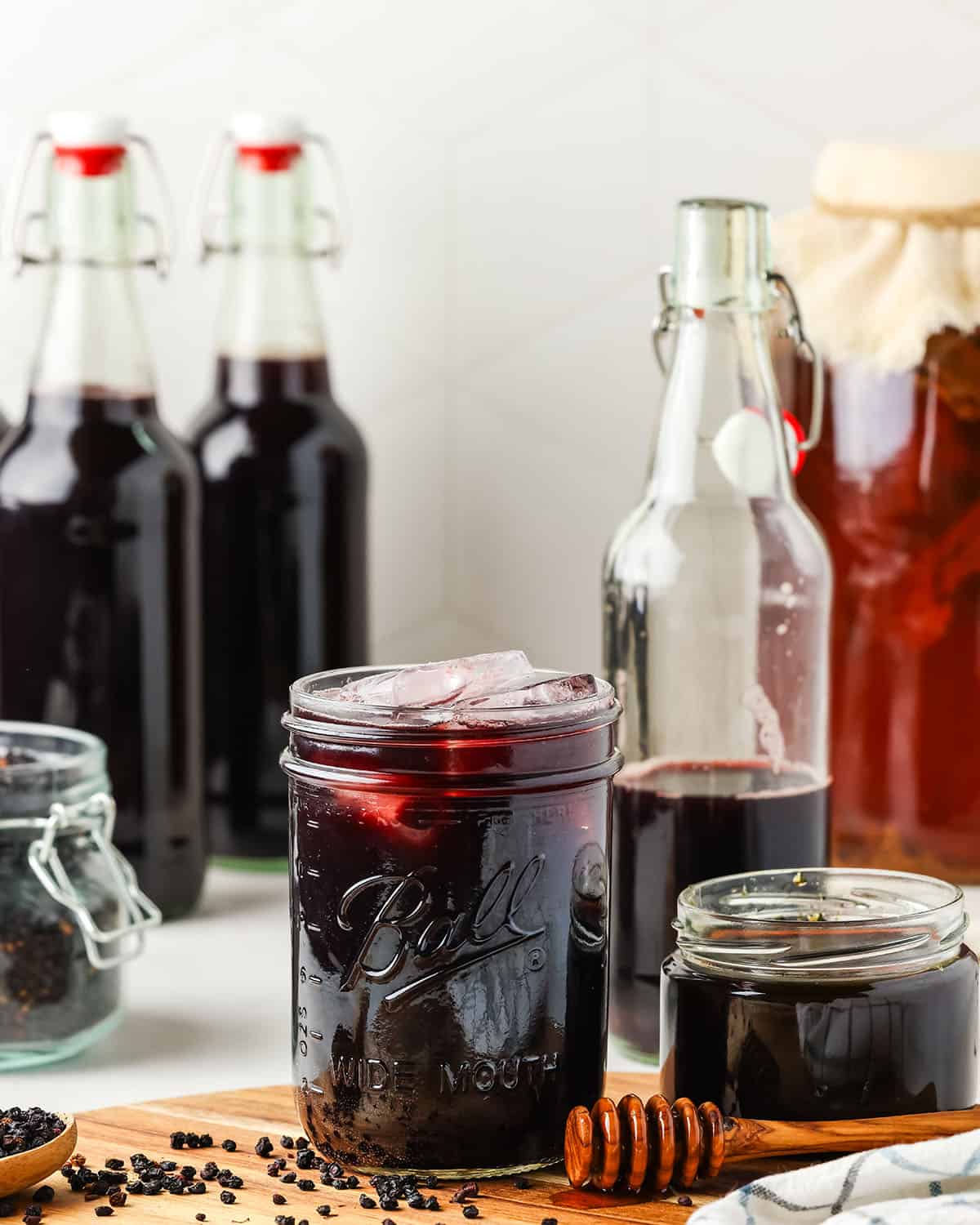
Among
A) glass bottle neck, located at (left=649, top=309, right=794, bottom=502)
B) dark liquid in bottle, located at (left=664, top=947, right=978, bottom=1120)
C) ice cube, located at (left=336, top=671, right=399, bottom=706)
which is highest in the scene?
glass bottle neck, located at (left=649, top=309, right=794, bottom=502)

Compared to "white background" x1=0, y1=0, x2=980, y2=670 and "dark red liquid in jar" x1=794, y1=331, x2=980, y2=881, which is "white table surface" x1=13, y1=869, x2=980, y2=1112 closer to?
"dark red liquid in jar" x1=794, y1=331, x2=980, y2=881

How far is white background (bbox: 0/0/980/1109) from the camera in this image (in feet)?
4.84

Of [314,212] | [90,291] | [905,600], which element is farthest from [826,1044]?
[314,212]

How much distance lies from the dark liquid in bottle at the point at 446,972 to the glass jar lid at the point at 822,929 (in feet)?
0.18

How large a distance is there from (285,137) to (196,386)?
0.33m

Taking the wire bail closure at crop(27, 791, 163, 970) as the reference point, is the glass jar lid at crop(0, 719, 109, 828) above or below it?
above

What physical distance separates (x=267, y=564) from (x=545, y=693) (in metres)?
0.63

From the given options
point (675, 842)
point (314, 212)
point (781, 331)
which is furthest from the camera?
point (314, 212)

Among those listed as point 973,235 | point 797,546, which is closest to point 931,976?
point 797,546

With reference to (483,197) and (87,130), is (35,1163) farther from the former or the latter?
(483,197)

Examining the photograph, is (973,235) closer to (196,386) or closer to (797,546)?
(797,546)

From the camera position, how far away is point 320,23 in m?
1.56

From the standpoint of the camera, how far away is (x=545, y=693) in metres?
0.82

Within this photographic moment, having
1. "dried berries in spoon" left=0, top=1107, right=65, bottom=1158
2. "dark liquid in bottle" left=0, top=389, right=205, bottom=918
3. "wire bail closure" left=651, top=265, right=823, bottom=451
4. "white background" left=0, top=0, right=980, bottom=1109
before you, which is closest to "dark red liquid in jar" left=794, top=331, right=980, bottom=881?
"wire bail closure" left=651, top=265, right=823, bottom=451
